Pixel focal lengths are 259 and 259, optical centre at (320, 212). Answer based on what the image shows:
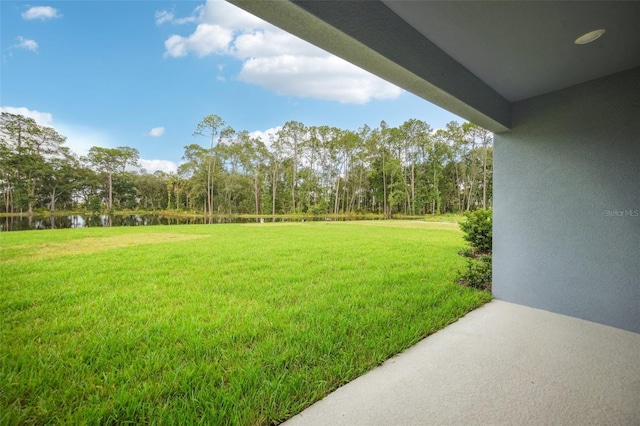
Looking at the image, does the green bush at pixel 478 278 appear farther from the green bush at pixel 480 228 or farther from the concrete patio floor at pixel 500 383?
the green bush at pixel 480 228

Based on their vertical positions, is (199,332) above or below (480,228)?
below

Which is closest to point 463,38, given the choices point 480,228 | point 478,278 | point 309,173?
point 478,278

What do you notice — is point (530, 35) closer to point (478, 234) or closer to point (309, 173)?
point (478, 234)

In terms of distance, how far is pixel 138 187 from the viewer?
1973 centimetres

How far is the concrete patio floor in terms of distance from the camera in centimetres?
126

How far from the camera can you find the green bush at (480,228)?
4.86 metres

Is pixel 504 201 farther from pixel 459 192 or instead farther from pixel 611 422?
pixel 459 192

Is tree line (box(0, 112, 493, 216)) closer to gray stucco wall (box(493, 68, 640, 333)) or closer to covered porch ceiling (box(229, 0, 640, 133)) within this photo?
gray stucco wall (box(493, 68, 640, 333))

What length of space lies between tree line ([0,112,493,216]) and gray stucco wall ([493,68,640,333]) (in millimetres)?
16263

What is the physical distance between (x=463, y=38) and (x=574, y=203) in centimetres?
196

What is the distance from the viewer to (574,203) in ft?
8.09

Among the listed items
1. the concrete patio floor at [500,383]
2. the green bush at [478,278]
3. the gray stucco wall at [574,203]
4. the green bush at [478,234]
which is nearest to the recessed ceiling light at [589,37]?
the gray stucco wall at [574,203]

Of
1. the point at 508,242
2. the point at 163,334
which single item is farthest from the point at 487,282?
the point at 163,334

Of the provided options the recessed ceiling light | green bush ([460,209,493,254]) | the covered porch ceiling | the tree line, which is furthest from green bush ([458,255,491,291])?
the tree line
